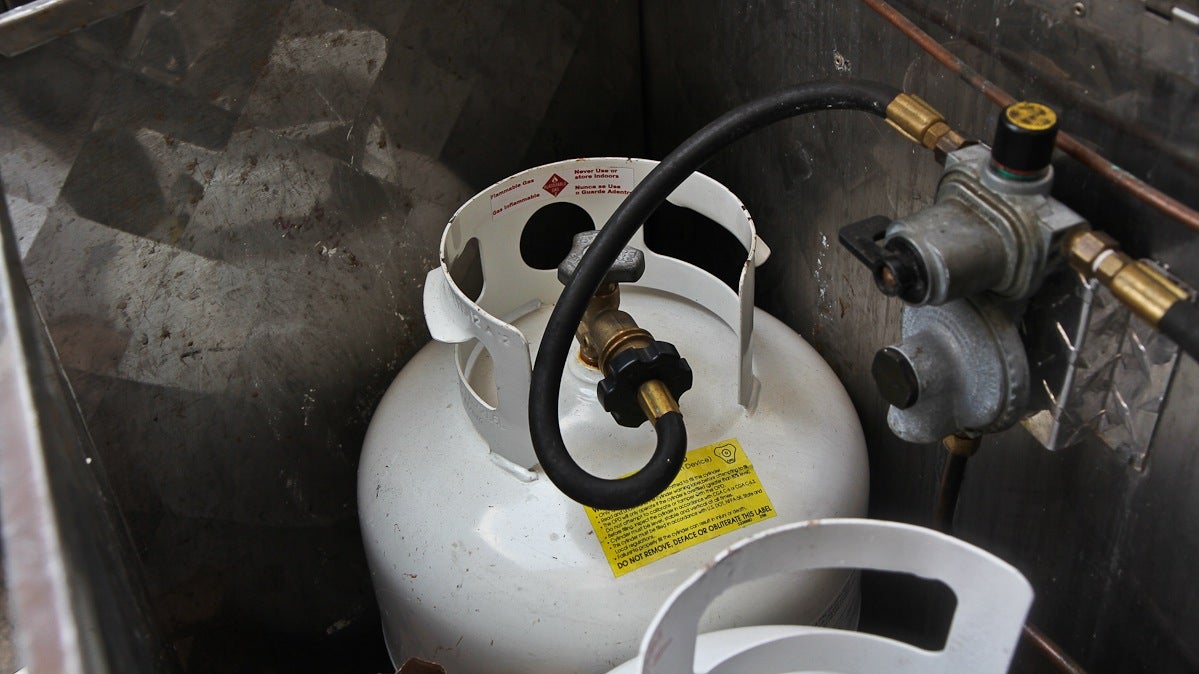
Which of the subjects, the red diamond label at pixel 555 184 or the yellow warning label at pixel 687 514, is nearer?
the yellow warning label at pixel 687 514

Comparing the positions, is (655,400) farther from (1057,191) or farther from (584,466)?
(1057,191)

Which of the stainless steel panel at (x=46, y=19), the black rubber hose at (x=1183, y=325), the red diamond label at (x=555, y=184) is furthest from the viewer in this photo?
the red diamond label at (x=555, y=184)

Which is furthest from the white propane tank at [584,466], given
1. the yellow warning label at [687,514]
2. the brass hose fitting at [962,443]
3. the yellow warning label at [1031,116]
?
the yellow warning label at [1031,116]

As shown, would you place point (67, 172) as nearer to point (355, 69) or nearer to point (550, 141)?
point (355, 69)

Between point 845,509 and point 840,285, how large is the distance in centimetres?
21

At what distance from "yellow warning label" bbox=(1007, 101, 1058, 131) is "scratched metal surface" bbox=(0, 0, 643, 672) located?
1.82 feet

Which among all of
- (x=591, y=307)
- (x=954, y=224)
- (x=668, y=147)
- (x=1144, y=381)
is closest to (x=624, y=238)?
(x=591, y=307)

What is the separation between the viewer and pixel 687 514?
2.46 ft

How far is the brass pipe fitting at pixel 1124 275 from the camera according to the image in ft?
1.61

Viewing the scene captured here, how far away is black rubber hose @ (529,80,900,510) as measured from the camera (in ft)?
2.10

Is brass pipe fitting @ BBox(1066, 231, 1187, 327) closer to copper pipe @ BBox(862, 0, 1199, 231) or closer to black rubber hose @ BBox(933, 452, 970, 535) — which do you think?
copper pipe @ BBox(862, 0, 1199, 231)

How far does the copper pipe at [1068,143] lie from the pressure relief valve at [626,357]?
245mm

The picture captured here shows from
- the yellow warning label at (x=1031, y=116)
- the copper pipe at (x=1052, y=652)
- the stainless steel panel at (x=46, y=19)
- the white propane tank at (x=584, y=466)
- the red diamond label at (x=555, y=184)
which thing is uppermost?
the yellow warning label at (x=1031, y=116)

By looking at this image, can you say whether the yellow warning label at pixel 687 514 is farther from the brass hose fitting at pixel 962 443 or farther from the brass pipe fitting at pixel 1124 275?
the brass pipe fitting at pixel 1124 275
